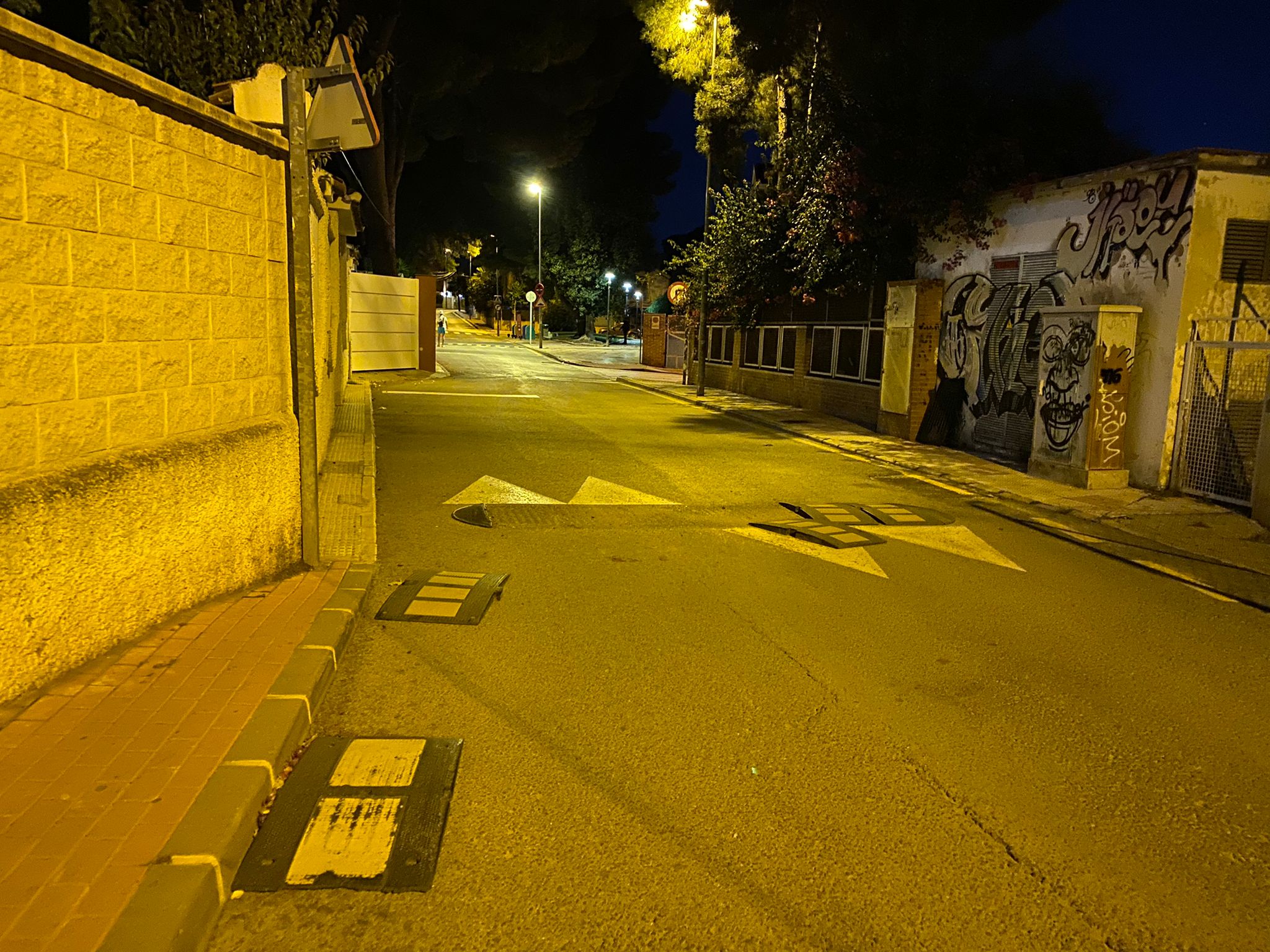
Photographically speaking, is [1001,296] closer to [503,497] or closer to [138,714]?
[503,497]

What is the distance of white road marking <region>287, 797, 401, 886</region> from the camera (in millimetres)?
3055

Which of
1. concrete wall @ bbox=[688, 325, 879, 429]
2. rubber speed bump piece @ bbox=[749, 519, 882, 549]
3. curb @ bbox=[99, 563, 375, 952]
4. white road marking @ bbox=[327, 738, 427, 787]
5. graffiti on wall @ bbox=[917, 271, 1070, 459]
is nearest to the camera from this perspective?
curb @ bbox=[99, 563, 375, 952]

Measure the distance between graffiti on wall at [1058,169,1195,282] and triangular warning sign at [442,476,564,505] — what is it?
7.39m

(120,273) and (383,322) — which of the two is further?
(383,322)

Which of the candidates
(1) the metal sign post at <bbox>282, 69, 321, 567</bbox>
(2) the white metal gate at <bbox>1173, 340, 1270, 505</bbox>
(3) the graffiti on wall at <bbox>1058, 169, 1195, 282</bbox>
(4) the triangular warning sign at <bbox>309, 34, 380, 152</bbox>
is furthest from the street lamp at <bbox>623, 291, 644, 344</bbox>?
(1) the metal sign post at <bbox>282, 69, 321, 567</bbox>

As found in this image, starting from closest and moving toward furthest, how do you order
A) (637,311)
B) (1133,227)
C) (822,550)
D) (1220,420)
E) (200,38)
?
(822,550), (200,38), (1220,420), (1133,227), (637,311)

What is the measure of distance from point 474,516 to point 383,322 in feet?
53.9

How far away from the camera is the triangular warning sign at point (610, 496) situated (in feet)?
30.4

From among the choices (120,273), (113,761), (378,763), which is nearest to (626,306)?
(120,273)

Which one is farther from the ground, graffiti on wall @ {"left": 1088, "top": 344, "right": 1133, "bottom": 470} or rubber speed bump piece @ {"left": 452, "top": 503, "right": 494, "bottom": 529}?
graffiti on wall @ {"left": 1088, "top": 344, "right": 1133, "bottom": 470}

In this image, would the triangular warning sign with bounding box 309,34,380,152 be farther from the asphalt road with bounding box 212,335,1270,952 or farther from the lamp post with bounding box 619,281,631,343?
the lamp post with bounding box 619,281,631,343

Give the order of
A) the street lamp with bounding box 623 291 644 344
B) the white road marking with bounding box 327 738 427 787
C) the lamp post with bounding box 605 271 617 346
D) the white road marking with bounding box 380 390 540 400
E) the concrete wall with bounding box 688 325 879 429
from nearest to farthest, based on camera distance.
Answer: the white road marking with bounding box 327 738 427 787, the concrete wall with bounding box 688 325 879 429, the white road marking with bounding box 380 390 540 400, the street lamp with bounding box 623 291 644 344, the lamp post with bounding box 605 271 617 346

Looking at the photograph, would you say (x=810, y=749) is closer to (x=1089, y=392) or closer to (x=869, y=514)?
(x=869, y=514)

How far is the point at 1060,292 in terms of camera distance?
1204cm
